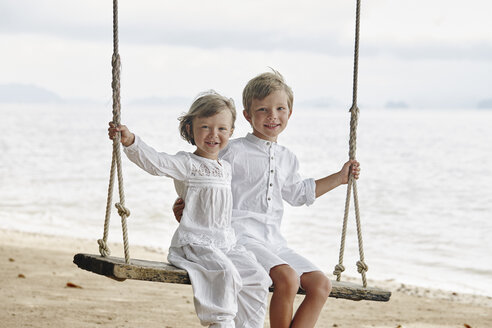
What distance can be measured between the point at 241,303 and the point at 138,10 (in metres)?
52.7

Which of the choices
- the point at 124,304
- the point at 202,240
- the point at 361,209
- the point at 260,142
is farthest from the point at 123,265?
the point at 361,209

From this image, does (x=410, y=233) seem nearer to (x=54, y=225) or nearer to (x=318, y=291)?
(x=54, y=225)

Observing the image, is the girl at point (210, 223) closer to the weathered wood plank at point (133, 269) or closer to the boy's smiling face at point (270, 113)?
the weathered wood plank at point (133, 269)

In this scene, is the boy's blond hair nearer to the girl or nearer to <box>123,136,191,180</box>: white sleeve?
the girl

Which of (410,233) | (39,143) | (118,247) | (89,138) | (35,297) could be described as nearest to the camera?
(35,297)

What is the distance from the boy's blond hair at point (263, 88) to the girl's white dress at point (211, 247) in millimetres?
337

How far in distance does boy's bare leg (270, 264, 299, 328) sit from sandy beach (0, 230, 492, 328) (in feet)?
5.94

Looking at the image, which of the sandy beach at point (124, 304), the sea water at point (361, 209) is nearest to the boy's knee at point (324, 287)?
the sandy beach at point (124, 304)

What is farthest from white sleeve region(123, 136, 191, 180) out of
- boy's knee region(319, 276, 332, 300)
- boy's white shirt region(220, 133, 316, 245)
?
boy's knee region(319, 276, 332, 300)

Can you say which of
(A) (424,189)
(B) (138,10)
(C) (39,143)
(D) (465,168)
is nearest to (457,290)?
(A) (424,189)

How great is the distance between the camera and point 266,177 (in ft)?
10.5

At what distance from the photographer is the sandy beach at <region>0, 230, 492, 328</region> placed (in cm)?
458

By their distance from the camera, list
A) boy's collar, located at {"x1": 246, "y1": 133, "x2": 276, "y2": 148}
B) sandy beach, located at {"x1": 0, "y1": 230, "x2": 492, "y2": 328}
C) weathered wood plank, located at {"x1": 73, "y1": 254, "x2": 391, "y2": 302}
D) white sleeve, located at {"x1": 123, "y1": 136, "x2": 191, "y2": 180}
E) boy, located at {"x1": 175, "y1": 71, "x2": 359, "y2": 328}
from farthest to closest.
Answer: sandy beach, located at {"x1": 0, "y1": 230, "x2": 492, "y2": 328}, boy's collar, located at {"x1": 246, "y1": 133, "x2": 276, "y2": 148}, boy, located at {"x1": 175, "y1": 71, "x2": 359, "y2": 328}, white sleeve, located at {"x1": 123, "y1": 136, "x2": 191, "y2": 180}, weathered wood plank, located at {"x1": 73, "y1": 254, "x2": 391, "y2": 302}

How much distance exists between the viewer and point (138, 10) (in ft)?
177
